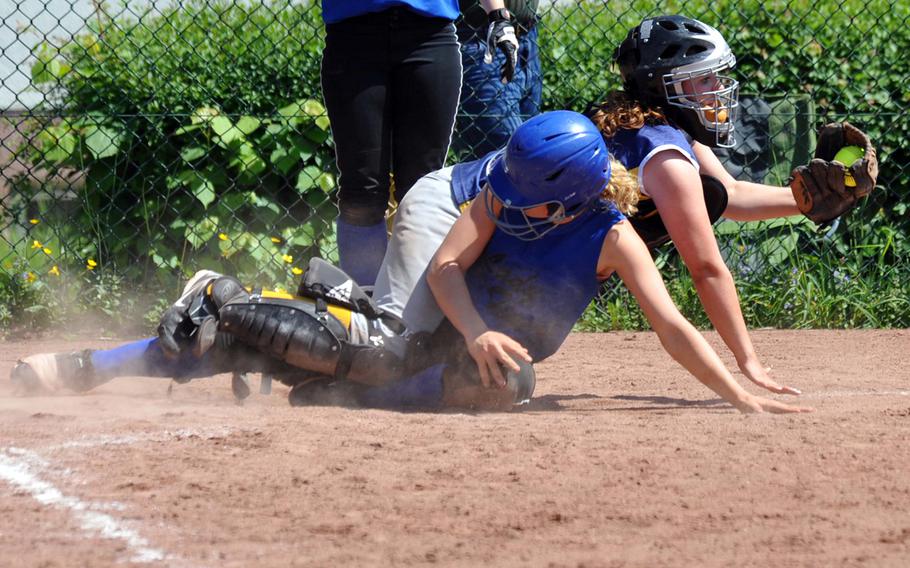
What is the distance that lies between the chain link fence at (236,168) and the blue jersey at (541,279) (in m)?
2.22

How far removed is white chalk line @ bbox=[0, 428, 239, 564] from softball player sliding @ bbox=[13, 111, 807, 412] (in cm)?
54

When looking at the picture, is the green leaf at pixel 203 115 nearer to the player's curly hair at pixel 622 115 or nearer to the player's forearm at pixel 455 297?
the player's curly hair at pixel 622 115

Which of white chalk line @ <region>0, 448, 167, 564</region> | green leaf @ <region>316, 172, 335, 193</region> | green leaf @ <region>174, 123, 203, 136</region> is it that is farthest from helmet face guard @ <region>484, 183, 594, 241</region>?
green leaf @ <region>174, 123, 203, 136</region>

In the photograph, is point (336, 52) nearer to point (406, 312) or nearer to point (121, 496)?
point (406, 312)

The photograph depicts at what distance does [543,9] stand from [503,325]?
298 centimetres

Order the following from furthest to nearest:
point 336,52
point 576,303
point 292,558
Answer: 1. point 336,52
2. point 576,303
3. point 292,558

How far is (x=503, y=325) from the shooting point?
390 cm

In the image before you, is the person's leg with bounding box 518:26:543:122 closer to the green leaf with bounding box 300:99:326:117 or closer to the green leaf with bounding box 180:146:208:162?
the green leaf with bounding box 300:99:326:117

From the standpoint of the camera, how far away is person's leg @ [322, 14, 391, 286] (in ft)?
14.8

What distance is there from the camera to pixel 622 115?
12.9 feet

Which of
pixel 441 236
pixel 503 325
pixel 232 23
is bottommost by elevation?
pixel 503 325

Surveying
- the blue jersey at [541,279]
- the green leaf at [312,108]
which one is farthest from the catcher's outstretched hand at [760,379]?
the green leaf at [312,108]

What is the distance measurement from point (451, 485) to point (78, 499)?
0.86m

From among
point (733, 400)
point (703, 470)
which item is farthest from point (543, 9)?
point (703, 470)
